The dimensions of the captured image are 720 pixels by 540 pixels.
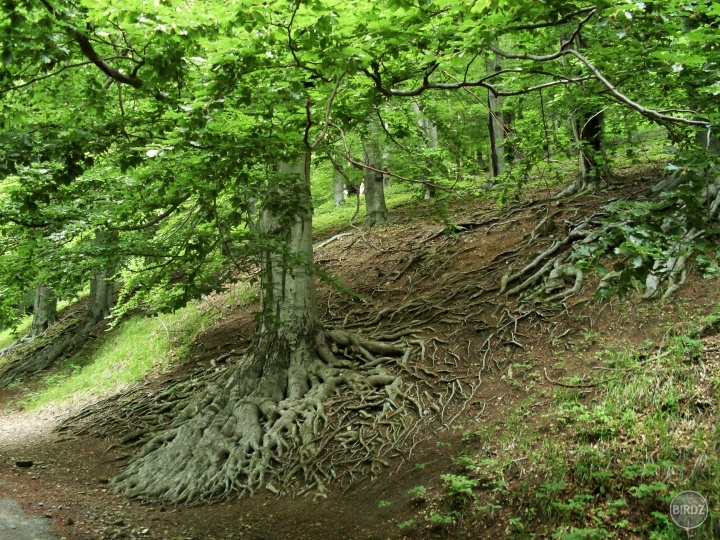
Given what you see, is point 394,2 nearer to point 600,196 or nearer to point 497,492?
point 497,492

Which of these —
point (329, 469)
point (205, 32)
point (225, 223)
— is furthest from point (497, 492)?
point (205, 32)

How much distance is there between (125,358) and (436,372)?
32.5 ft

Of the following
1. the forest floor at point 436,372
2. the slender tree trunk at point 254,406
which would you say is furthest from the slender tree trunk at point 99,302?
the slender tree trunk at point 254,406

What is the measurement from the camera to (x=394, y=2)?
13.3ft

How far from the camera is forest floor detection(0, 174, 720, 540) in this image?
20.5 feet

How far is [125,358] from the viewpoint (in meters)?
14.7

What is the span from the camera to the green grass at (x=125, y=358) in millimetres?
13539

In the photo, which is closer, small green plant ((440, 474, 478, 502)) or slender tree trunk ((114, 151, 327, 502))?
small green plant ((440, 474, 478, 502))

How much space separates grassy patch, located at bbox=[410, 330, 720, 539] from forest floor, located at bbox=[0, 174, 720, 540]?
0.12 m

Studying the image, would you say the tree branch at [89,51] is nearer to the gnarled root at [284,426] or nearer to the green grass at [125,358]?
the gnarled root at [284,426]

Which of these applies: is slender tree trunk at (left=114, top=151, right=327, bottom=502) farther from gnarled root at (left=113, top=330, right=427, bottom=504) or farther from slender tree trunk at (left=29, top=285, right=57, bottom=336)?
slender tree trunk at (left=29, top=285, right=57, bottom=336)

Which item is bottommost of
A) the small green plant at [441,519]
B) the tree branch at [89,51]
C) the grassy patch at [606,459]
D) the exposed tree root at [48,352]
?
the exposed tree root at [48,352]

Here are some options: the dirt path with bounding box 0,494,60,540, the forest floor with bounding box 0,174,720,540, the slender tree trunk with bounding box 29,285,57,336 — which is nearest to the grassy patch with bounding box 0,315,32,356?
the slender tree trunk with bounding box 29,285,57,336

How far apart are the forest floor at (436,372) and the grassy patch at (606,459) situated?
0.38 feet
